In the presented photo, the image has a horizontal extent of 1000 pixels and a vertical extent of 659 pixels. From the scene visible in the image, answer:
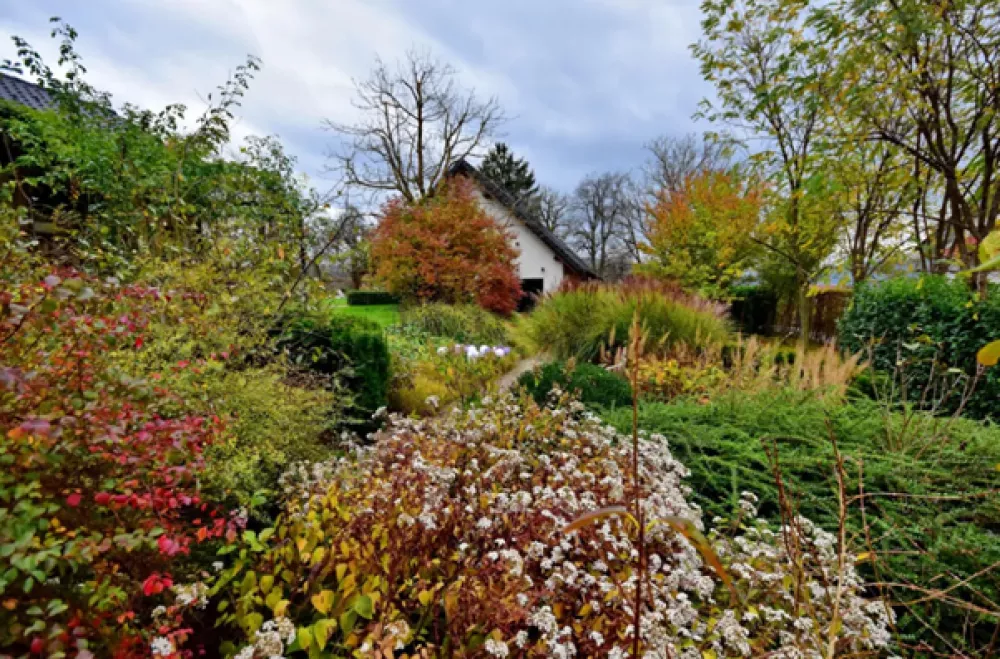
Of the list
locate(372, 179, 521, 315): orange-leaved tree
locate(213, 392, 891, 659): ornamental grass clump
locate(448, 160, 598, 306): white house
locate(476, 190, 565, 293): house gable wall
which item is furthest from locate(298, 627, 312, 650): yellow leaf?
locate(476, 190, 565, 293): house gable wall

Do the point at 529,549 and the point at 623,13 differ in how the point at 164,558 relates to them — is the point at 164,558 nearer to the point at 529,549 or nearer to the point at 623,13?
the point at 529,549

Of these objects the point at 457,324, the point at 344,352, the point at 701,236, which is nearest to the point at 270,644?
the point at 344,352

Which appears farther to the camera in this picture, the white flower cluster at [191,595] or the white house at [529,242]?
the white house at [529,242]

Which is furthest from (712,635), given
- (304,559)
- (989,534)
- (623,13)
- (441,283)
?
(441,283)

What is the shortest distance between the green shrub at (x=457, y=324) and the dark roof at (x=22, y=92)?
8272 millimetres

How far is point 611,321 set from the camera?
628 cm

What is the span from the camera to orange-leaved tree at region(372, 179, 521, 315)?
11000 mm

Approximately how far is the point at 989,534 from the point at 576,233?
98.8 feet

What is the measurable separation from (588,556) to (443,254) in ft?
32.9

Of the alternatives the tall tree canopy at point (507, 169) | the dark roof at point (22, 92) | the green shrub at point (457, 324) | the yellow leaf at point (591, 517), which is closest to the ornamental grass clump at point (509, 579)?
the yellow leaf at point (591, 517)

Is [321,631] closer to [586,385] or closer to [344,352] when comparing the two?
[586,385]

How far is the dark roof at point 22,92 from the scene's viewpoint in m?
8.31

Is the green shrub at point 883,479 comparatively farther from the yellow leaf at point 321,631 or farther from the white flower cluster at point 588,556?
the yellow leaf at point 321,631

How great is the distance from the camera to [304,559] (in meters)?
1.39
